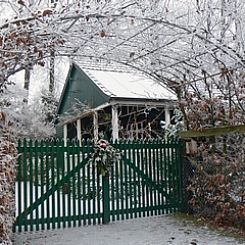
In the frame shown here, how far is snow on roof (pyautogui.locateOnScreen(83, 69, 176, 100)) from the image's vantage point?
13312mm

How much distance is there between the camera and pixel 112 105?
1357 cm

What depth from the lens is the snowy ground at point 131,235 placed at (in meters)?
6.27

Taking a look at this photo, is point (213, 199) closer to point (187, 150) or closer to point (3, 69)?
point (187, 150)

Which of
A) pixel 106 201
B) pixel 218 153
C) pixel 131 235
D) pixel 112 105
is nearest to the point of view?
pixel 131 235

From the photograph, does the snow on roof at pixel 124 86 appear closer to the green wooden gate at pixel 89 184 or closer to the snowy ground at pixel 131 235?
the green wooden gate at pixel 89 184

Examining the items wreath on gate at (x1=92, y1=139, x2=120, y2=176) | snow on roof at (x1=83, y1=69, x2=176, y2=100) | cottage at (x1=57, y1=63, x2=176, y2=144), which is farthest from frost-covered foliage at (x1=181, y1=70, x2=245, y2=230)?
snow on roof at (x1=83, y1=69, x2=176, y2=100)

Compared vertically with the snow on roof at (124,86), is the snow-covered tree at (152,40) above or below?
below

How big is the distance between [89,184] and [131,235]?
4.87 feet

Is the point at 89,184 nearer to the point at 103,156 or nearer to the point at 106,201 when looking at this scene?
the point at 106,201

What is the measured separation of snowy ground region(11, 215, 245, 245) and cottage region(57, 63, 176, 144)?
422 centimetres

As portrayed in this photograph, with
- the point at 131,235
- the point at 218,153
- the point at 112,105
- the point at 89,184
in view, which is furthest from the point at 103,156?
the point at 112,105

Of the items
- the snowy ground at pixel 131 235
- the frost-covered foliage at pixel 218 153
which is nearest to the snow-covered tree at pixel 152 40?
the frost-covered foliage at pixel 218 153

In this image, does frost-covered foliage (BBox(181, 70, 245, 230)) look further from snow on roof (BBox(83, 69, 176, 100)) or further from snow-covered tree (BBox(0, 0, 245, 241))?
snow on roof (BBox(83, 69, 176, 100))

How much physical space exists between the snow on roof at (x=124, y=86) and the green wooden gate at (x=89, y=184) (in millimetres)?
3887
